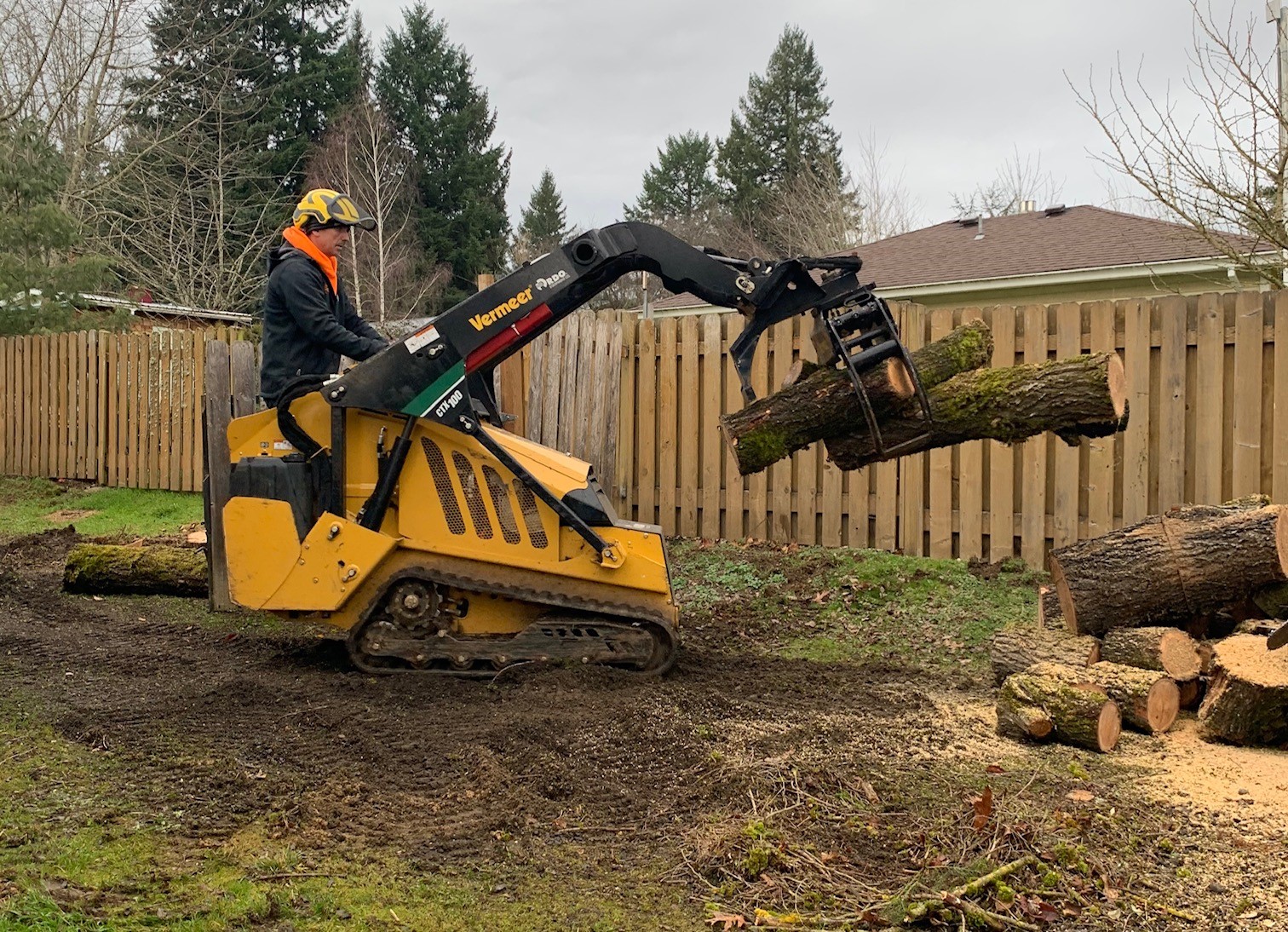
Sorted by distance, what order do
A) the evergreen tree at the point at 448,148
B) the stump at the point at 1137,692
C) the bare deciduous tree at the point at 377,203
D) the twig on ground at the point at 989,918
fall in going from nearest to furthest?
the twig on ground at the point at 989,918
the stump at the point at 1137,692
the bare deciduous tree at the point at 377,203
the evergreen tree at the point at 448,148

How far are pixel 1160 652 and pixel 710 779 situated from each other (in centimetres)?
→ 243

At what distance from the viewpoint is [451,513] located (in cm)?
559

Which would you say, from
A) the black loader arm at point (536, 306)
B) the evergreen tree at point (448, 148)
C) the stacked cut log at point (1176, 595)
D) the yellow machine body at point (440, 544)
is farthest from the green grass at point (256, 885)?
the evergreen tree at point (448, 148)

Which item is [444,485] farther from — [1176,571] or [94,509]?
[94,509]

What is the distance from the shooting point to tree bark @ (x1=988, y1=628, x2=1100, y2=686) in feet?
17.2

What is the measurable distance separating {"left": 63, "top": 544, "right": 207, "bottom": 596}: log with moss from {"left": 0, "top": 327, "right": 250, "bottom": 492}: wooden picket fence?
486 cm

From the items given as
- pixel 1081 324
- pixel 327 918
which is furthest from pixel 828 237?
pixel 327 918

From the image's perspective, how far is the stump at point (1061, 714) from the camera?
4.59 m

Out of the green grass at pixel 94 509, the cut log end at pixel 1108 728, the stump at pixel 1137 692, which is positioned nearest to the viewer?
the cut log end at pixel 1108 728

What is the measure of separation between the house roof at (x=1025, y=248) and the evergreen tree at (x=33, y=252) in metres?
10.2

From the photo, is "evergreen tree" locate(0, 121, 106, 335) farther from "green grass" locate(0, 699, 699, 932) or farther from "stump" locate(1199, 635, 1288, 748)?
"stump" locate(1199, 635, 1288, 748)

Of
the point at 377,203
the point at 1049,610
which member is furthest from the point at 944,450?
the point at 377,203

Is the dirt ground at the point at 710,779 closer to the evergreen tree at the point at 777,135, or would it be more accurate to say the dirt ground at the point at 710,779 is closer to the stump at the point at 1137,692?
the stump at the point at 1137,692

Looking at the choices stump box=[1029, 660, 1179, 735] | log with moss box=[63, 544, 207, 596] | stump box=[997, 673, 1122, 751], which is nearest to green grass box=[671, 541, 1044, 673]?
stump box=[1029, 660, 1179, 735]
